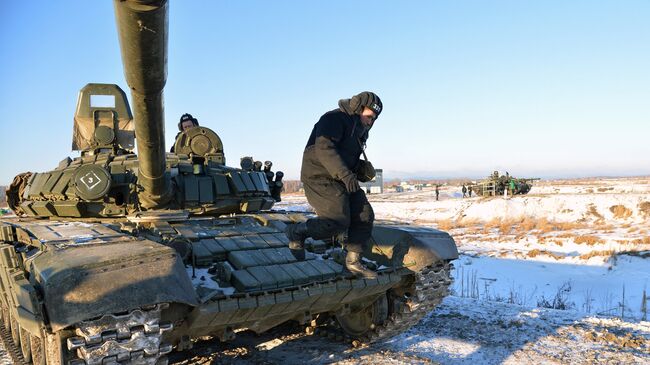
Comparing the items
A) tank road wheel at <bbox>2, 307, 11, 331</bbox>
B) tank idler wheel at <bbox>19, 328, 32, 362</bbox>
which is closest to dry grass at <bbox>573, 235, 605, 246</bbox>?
tank road wheel at <bbox>2, 307, 11, 331</bbox>

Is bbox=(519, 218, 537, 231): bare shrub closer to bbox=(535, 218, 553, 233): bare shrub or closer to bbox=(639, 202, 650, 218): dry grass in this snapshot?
bbox=(535, 218, 553, 233): bare shrub

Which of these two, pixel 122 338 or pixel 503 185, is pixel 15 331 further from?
pixel 503 185

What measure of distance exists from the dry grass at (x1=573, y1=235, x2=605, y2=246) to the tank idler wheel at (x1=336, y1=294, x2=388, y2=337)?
13.6 metres

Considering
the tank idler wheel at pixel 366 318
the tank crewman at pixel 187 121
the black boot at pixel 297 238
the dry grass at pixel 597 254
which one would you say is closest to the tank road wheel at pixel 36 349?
the black boot at pixel 297 238

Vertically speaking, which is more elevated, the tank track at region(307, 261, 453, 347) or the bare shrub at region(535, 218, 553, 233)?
the tank track at region(307, 261, 453, 347)

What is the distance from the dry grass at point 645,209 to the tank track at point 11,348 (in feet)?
84.0

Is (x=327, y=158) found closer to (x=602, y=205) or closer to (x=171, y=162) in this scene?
(x=171, y=162)

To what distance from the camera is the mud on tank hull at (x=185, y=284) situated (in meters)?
3.61

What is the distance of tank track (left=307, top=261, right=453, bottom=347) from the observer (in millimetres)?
5904

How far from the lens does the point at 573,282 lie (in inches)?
481

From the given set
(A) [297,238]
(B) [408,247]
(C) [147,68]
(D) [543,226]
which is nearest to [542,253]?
(D) [543,226]

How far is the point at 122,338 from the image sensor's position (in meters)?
3.67

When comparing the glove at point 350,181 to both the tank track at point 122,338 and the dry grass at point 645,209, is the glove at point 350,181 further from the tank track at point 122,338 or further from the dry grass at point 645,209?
the dry grass at point 645,209

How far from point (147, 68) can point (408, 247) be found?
3365 mm
